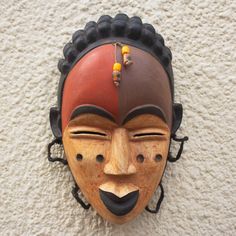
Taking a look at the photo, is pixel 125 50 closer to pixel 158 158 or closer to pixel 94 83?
pixel 94 83

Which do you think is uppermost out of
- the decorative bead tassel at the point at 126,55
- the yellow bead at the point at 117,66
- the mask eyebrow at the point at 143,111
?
the decorative bead tassel at the point at 126,55

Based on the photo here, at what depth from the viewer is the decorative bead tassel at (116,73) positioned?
0.80 meters

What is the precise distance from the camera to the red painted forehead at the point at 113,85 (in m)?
0.81

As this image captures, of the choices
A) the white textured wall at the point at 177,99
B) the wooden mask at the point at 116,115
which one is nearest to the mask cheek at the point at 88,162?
the wooden mask at the point at 116,115

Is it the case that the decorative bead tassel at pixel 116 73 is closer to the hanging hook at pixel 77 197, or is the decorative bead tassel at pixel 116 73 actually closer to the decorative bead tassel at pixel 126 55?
the decorative bead tassel at pixel 126 55

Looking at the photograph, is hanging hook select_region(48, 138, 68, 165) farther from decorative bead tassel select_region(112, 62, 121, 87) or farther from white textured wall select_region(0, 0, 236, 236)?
decorative bead tassel select_region(112, 62, 121, 87)

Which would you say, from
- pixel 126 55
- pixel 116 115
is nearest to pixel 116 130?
pixel 116 115

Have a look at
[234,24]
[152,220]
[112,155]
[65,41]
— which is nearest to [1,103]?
[65,41]

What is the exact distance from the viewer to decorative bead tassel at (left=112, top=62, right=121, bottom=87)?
800 mm

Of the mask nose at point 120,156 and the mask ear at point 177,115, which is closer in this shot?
the mask nose at point 120,156

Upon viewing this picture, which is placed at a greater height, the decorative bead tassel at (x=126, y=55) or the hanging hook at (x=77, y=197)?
the decorative bead tassel at (x=126, y=55)

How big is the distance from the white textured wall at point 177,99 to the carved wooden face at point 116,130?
0.37ft

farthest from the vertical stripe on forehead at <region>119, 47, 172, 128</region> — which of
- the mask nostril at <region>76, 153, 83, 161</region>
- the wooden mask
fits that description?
the mask nostril at <region>76, 153, 83, 161</region>

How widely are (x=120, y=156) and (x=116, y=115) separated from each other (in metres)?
0.07
